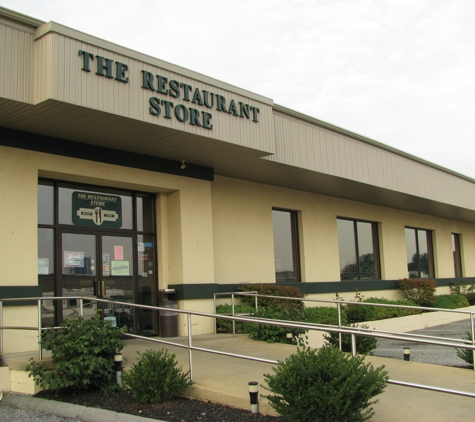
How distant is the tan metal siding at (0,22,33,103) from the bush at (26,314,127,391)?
3695mm

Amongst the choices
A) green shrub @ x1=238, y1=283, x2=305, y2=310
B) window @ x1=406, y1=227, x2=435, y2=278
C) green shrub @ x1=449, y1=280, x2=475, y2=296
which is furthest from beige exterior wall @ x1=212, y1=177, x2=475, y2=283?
green shrub @ x1=449, y1=280, x2=475, y2=296

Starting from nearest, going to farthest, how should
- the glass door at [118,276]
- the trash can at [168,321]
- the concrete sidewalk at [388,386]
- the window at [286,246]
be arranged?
the concrete sidewalk at [388,386], the glass door at [118,276], the trash can at [168,321], the window at [286,246]

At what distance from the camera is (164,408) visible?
22.6ft

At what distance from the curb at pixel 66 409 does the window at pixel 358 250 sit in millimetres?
12967

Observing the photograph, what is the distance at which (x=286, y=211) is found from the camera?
682 inches

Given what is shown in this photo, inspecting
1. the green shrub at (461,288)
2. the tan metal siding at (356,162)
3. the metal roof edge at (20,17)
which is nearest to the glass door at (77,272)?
the metal roof edge at (20,17)

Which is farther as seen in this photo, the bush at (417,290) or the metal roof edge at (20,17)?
the bush at (417,290)

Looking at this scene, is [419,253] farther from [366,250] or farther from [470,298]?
[366,250]

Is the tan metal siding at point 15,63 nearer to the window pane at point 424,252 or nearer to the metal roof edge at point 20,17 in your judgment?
the metal roof edge at point 20,17

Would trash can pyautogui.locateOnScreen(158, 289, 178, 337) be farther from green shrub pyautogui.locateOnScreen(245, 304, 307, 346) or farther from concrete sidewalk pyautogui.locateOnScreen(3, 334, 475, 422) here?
green shrub pyautogui.locateOnScreen(245, 304, 307, 346)

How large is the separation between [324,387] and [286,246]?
11.6 metres

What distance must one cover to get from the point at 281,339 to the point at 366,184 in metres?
6.69

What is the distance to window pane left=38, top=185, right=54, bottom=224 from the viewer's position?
11211mm

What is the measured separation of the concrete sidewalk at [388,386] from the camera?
6.32 meters
